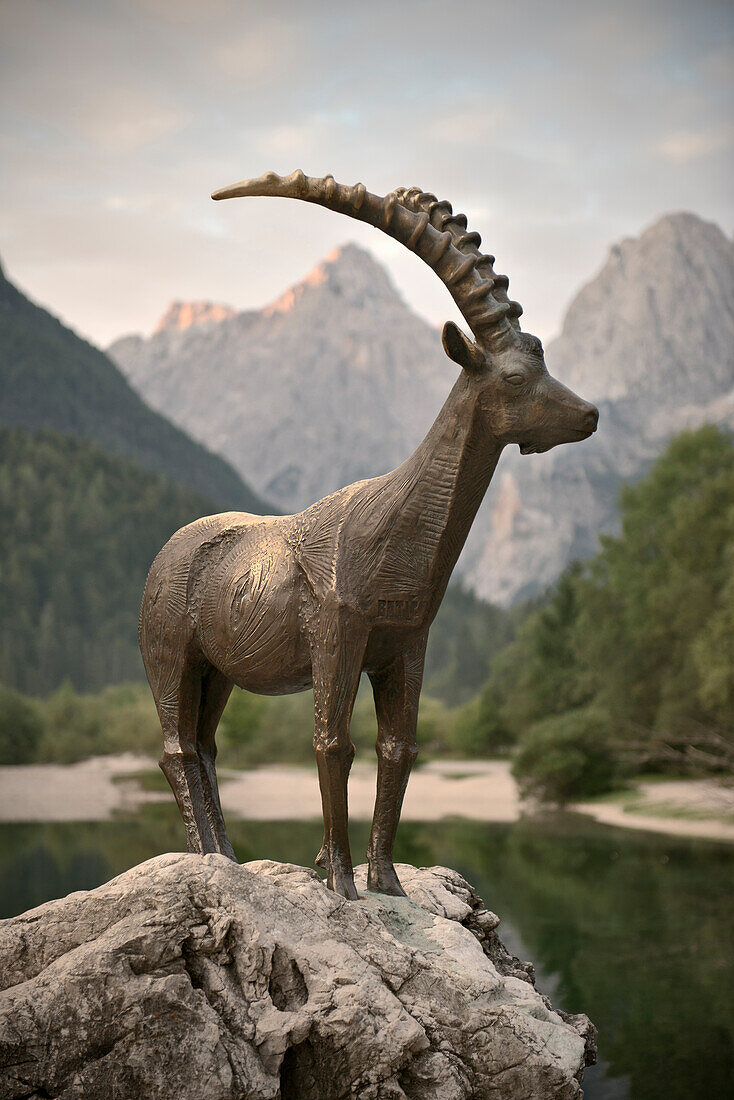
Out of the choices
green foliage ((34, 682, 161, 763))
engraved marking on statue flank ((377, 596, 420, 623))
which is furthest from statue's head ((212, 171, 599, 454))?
green foliage ((34, 682, 161, 763))

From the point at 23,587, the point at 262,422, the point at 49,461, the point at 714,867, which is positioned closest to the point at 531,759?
the point at 714,867

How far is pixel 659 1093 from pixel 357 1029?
18.1ft

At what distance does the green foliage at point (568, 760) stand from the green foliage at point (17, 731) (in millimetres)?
17983

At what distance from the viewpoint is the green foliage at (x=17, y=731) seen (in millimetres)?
34375

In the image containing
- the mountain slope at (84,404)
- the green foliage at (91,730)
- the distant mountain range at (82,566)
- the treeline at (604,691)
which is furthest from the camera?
the mountain slope at (84,404)

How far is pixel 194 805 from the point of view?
5770 mm

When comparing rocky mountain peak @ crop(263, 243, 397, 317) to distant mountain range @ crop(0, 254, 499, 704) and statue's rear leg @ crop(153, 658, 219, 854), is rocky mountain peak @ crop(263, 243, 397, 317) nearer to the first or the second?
A: distant mountain range @ crop(0, 254, 499, 704)

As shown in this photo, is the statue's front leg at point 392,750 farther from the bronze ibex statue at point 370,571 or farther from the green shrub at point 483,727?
the green shrub at point 483,727

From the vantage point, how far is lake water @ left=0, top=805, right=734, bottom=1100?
9.45 m

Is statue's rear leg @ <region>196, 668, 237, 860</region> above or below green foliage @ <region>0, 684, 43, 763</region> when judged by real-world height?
above

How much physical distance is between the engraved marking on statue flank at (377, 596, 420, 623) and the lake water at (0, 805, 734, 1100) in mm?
5667

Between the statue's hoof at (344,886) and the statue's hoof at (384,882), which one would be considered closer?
the statue's hoof at (344,886)

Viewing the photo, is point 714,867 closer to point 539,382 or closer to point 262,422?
point 539,382

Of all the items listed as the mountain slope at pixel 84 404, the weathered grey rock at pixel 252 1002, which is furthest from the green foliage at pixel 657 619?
the mountain slope at pixel 84 404
